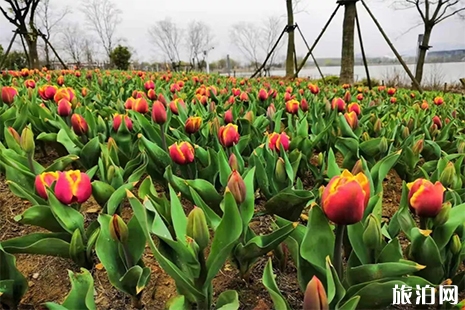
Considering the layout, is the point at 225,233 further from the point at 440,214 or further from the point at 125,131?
the point at 125,131

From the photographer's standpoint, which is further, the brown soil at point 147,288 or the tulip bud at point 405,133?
the tulip bud at point 405,133

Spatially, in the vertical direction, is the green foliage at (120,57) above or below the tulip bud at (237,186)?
above

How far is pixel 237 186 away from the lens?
3.45 ft

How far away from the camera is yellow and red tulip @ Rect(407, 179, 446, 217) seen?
3.17 ft

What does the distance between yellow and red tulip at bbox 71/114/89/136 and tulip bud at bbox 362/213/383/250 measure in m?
1.30

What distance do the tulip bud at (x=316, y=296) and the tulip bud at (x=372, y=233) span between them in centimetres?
31

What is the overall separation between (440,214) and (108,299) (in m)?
0.96

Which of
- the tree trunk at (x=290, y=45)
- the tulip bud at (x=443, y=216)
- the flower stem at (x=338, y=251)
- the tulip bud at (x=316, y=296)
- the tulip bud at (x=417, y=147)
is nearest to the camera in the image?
the tulip bud at (x=316, y=296)

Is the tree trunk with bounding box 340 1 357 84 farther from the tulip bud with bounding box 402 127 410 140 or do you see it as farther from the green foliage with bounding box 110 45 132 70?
the green foliage with bounding box 110 45 132 70

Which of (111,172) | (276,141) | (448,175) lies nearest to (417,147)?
(448,175)

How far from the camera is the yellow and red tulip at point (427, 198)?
3.17 ft

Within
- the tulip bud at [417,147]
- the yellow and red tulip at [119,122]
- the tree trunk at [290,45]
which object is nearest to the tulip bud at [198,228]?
the yellow and red tulip at [119,122]

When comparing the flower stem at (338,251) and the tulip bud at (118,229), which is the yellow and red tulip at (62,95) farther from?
the flower stem at (338,251)

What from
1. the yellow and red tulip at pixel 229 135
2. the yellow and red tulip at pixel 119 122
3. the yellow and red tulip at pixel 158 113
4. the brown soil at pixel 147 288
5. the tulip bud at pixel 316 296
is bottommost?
the brown soil at pixel 147 288
